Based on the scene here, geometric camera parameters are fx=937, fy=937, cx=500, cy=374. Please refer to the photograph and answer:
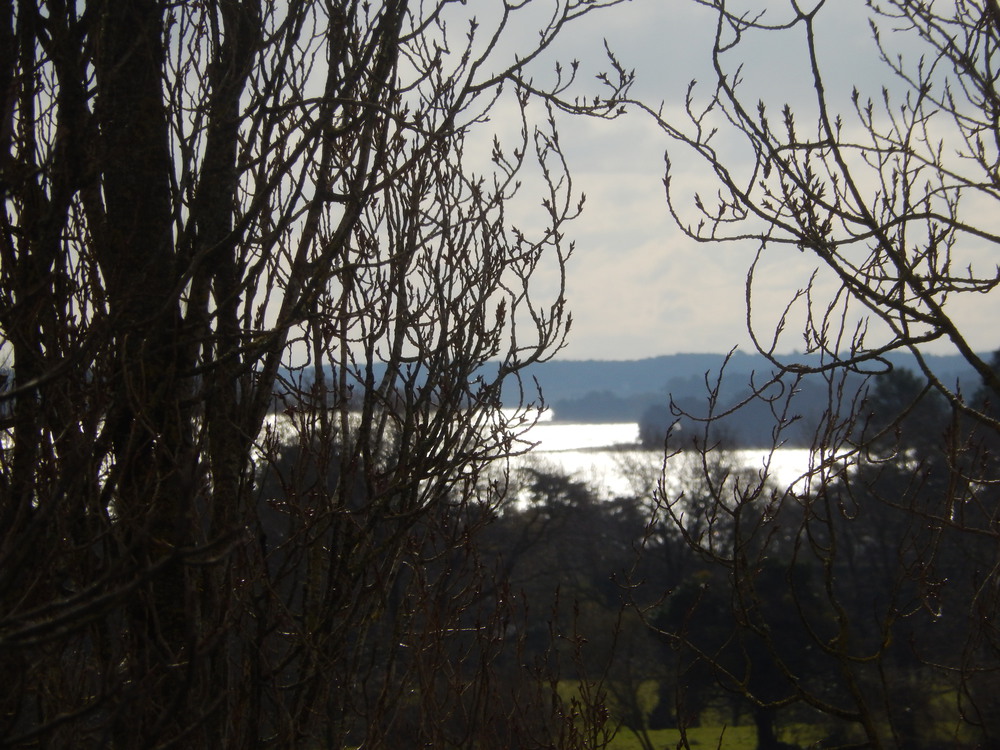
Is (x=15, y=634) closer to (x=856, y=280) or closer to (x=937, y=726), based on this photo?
(x=856, y=280)

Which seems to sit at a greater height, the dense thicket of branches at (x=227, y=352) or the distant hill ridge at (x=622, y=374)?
the distant hill ridge at (x=622, y=374)

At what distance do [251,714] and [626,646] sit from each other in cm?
2169

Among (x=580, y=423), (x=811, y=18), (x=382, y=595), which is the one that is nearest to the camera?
(x=811, y=18)

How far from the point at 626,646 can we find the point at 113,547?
73.6 ft

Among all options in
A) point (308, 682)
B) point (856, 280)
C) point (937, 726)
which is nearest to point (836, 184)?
point (856, 280)

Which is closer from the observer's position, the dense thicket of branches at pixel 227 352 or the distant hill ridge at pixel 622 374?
the dense thicket of branches at pixel 227 352

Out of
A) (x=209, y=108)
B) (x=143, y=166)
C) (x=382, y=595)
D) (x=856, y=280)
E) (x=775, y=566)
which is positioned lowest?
(x=775, y=566)

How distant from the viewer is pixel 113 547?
3.22 m

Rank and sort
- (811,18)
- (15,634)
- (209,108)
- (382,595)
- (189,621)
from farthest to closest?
1. (382,595)
2. (209,108)
3. (811,18)
4. (15,634)
5. (189,621)

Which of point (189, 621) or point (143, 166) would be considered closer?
point (189, 621)

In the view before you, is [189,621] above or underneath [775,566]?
above

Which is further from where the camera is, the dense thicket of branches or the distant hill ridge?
the distant hill ridge

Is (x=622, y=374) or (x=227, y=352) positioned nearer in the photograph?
(x=227, y=352)

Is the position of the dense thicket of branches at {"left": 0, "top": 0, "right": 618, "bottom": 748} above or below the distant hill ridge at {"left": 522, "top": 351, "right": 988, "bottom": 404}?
below
